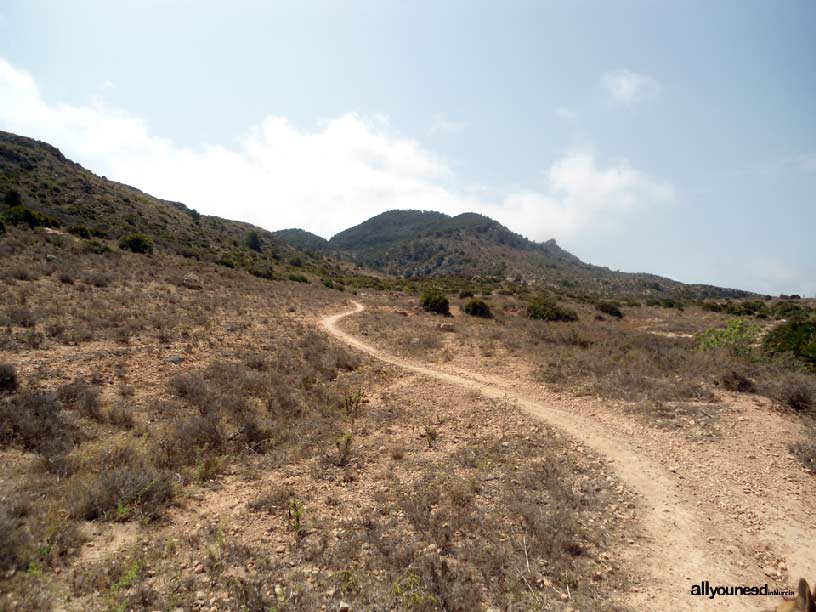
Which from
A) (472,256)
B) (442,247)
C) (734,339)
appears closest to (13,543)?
(734,339)

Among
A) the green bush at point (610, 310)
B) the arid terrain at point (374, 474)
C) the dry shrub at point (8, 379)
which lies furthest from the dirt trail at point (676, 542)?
the green bush at point (610, 310)

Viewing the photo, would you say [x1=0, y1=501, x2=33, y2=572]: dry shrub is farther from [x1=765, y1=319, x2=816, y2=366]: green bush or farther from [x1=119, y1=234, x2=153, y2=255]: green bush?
[x1=119, y1=234, x2=153, y2=255]: green bush

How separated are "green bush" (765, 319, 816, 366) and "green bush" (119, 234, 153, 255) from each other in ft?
132

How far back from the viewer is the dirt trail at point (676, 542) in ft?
14.9

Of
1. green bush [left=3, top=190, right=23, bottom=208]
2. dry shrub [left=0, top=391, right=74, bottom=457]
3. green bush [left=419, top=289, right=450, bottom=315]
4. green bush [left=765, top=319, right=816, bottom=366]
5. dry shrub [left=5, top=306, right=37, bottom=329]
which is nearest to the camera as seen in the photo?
dry shrub [left=0, top=391, right=74, bottom=457]

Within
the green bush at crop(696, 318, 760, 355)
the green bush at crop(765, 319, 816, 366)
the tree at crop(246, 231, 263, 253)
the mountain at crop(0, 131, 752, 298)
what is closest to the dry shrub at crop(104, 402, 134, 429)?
the green bush at crop(696, 318, 760, 355)

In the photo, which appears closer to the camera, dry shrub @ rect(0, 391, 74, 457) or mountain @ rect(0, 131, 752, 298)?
dry shrub @ rect(0, 391, 74, 457)

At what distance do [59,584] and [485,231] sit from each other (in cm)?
14563

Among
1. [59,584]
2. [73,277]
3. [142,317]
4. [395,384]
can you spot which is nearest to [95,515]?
[59,584]

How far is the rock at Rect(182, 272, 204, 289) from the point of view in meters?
23.1

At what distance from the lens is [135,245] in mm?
31125

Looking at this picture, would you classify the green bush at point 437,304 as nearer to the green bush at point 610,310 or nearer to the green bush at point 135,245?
the green bush at point 610,310

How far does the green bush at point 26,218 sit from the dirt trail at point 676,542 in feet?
123

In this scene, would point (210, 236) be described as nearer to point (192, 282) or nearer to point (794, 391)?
point (192, 282)
